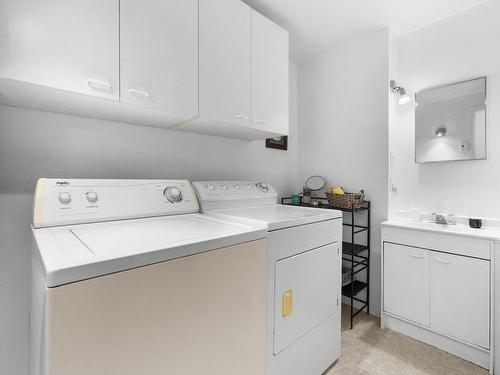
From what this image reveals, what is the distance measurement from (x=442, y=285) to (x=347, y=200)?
2.96 ft

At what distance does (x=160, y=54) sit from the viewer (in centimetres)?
129

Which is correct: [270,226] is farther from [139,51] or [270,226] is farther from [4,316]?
[4,316]

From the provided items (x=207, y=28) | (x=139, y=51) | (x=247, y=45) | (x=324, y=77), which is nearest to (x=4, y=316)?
(x=139, y=51)

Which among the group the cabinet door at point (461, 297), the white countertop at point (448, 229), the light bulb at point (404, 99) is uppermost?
the light bulb at point (404, 99)

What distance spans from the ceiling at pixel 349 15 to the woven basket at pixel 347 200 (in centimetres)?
151

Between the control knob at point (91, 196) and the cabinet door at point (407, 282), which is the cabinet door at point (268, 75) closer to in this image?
the control knob at point (91, 196)

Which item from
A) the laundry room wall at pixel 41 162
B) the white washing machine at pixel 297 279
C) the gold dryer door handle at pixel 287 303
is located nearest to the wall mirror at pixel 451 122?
the white washing machine at pixel 297 279

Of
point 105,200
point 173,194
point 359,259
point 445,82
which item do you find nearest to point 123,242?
point 105,200

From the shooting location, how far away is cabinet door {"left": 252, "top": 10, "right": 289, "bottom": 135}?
5.81ft

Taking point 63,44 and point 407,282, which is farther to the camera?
point 407,282

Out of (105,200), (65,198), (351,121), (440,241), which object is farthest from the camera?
(351,121)

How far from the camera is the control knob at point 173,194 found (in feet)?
4.91

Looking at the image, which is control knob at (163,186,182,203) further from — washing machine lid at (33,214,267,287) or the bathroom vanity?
the bathroom vanity

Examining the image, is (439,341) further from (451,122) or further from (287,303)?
(451,122)
